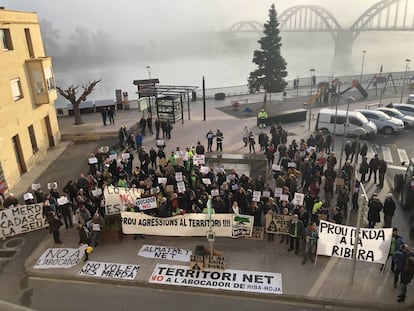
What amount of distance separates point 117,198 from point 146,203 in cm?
138

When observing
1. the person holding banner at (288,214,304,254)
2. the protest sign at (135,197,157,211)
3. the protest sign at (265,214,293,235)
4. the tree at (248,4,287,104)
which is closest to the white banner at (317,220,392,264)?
the person holding banner at (288,214,304,254)

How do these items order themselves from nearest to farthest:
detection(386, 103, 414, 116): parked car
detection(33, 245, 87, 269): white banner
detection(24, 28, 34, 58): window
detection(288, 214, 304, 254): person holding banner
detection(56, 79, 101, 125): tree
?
detection(288, 214, 304, 254): person holding banner → detection(33, 245, 87, 269): white banner → detection(24, 28, 34, 58): window → detection(386, 103, 414, 116): parked car → detection(56, 79, 101, 125): tree

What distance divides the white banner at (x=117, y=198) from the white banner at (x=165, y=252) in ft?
6.08

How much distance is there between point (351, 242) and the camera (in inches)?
430

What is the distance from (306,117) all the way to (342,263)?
64.6 feet

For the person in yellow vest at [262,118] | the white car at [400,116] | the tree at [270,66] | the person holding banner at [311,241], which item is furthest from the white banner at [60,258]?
the tree at [270,66]

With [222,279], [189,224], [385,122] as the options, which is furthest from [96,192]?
[385,122]

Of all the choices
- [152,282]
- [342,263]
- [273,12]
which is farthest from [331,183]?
[273,12]

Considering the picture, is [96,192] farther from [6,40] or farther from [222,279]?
[6,40]

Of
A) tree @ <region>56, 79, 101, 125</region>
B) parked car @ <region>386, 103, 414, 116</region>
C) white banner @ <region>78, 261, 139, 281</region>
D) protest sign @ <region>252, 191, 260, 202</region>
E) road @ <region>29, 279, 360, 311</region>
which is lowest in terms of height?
road @ <region>29, 279, 360, 311</region>

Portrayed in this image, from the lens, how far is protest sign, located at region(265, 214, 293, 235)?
40.9 feet

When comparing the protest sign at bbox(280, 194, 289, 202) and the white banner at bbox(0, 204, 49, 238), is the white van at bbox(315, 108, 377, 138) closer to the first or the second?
the protest sign at bbox(280, 194, 289, 202)

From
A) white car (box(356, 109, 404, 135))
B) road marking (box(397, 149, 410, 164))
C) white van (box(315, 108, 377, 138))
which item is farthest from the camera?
white car (box(356, 109, 404, 135))

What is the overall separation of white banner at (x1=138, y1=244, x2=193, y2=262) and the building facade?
7.69m
